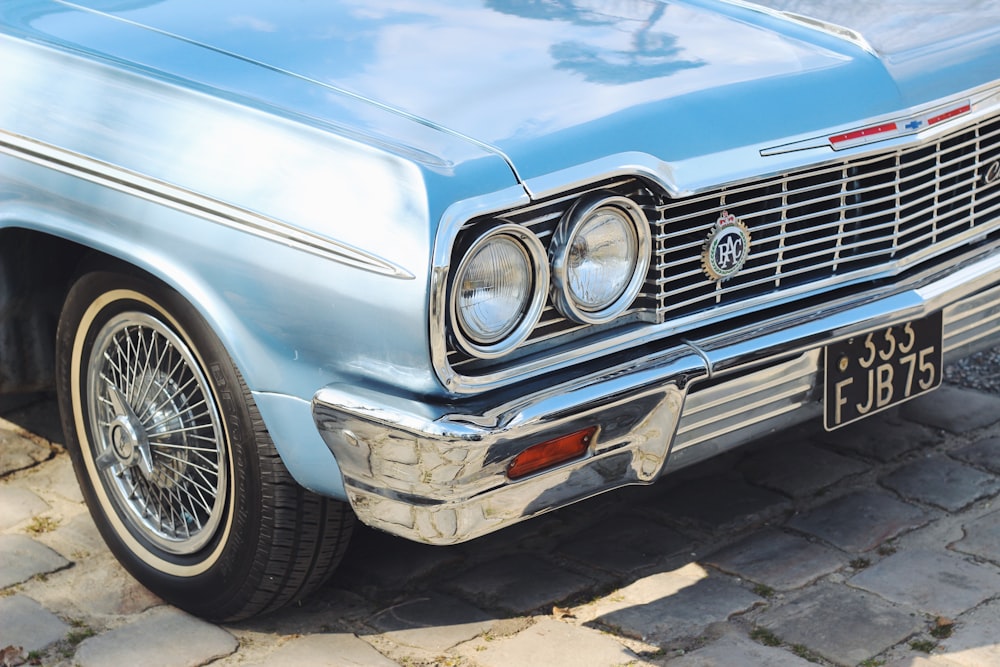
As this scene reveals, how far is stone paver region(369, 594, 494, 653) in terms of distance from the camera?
2.82 meters

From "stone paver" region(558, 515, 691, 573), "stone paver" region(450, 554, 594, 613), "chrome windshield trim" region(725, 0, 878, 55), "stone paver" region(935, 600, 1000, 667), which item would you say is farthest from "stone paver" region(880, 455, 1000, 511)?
"chrome windshield trim" region(725, 0, 878, 55)

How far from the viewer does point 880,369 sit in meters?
2.88

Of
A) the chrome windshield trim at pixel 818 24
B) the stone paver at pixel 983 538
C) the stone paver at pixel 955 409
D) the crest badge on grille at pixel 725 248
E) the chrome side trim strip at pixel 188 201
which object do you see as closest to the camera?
the chrome side trim strip at pixel 188 201

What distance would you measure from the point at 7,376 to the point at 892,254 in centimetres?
213

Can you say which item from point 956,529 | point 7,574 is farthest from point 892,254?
point 7,574

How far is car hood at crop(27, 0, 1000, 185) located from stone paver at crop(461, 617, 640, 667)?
1.03 metres

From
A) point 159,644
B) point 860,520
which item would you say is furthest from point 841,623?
Answer: point 159,644

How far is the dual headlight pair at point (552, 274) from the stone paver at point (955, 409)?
1653 mm

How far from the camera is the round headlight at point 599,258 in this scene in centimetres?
241

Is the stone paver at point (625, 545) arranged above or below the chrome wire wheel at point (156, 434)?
below

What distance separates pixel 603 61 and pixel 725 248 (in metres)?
0.48

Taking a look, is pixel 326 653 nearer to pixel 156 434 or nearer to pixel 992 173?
pixel 156 434

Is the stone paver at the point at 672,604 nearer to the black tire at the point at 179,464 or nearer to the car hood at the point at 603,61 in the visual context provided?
the black tire at the point at 179,464

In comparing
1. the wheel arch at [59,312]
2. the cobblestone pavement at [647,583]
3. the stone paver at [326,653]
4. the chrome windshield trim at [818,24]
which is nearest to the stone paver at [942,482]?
the cobblestone pavement at [647,583]
